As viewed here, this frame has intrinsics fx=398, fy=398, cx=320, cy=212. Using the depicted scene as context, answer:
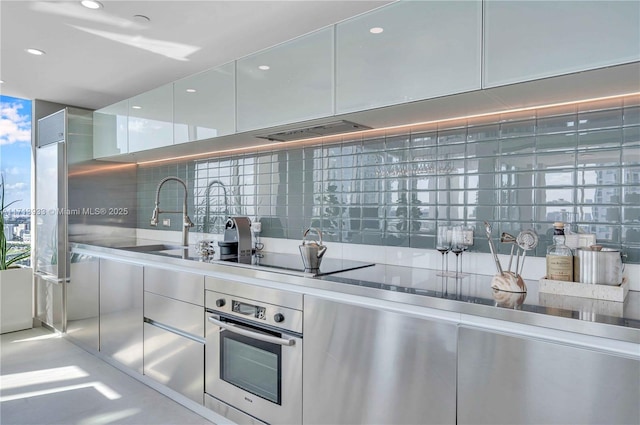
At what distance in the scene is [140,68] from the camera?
9.95ft

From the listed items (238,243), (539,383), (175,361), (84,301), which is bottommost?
(175,361)

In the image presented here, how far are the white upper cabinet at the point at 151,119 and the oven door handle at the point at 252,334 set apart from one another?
1483mm

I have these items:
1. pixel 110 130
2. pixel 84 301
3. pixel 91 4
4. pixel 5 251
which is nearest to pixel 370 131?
pixel 91 4

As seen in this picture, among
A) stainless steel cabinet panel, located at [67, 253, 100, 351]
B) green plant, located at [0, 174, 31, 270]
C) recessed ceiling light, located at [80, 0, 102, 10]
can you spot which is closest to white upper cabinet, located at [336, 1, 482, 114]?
recessed ceiling light, located at [80, 0, 102, 10]

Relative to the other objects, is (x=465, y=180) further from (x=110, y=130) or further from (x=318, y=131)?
(x=110, y=130)

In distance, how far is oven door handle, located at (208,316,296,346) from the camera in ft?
6.10

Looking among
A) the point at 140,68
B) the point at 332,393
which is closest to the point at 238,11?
the point at 140,68

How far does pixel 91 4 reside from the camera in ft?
6.95

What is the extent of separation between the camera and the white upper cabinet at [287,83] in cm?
204

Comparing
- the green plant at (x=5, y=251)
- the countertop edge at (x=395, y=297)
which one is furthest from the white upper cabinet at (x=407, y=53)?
the green plant at (x=5, y=251)

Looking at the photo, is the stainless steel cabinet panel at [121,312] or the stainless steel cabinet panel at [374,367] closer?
the stainless steel cabinet panel at [374,367]

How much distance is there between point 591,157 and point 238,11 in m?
1.86

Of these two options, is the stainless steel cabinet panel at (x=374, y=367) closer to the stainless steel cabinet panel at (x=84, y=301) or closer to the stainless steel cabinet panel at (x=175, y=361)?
the stainless steel cabinet panel at (x=175, y=361)

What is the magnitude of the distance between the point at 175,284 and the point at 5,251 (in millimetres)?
2613
